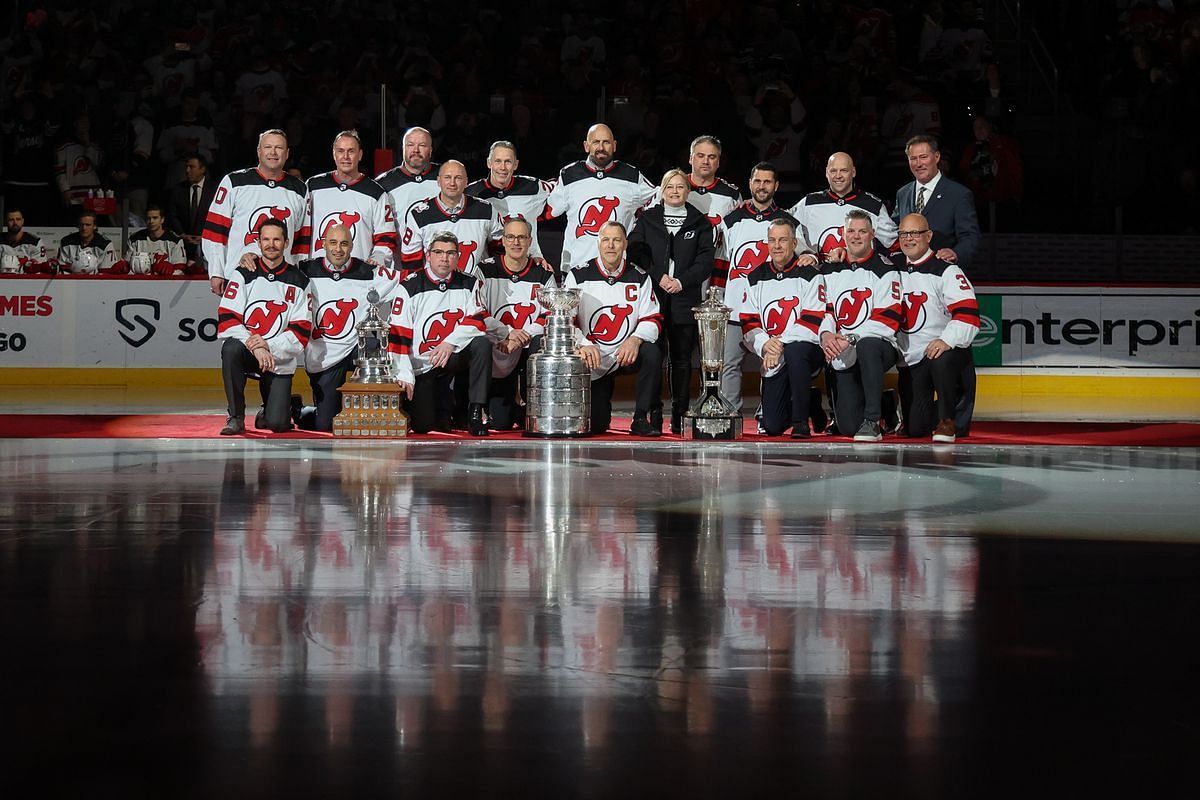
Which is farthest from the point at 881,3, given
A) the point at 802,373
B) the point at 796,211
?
the point at 802,373

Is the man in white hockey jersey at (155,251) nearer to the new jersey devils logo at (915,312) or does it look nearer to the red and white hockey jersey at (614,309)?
the red and white hockey jersey at (614,309)

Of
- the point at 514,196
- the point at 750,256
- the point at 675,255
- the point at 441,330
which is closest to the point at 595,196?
the point at 514,196

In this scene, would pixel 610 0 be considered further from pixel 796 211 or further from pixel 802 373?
pixel 802 373

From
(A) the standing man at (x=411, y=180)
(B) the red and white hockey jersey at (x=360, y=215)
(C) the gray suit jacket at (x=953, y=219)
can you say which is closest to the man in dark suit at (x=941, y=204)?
(C) the gray suit jacket at (x=953, y=219)

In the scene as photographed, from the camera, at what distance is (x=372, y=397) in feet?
35.9

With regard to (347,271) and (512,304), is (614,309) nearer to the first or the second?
(512,304)

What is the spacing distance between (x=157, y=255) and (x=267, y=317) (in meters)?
4.40

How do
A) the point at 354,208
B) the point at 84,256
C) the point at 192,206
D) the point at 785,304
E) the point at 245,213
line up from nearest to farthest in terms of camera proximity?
1. the point at 785,304
2. the point at 354,208
3. the point at 245,213
4. the point at 84,256
5. the point at 192,206

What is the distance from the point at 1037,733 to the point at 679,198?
7.84 m

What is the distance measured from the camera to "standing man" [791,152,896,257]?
38.1ft

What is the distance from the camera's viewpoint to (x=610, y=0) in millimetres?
19500

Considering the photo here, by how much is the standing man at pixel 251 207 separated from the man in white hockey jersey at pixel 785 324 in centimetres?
350

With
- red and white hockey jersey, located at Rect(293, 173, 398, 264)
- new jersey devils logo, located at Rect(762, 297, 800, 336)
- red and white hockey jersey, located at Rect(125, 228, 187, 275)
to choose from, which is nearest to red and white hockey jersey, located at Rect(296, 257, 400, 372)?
red and white hockey jersey, located at Rect(293, 173, 398, 264)

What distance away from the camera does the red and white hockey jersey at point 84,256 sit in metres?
15.1
